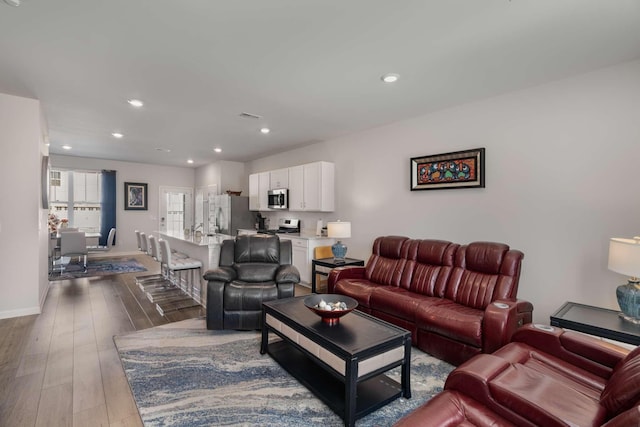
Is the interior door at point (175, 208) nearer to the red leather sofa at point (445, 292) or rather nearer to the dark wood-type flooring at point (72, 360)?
the dark wood-type flooring at point (72, 360)

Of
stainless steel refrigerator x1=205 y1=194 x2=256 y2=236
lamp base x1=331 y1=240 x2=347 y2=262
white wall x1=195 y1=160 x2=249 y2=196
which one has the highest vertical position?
white wall x1=195 y1=160 x2=249 y2=196

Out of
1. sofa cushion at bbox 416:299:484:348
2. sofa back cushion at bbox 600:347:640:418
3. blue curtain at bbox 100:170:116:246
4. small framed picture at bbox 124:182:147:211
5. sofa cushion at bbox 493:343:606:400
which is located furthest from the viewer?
small framed picture at bbox 124:182:147:211

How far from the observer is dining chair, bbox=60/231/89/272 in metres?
6.25

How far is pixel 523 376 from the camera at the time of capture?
1.68m

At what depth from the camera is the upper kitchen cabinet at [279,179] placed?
6375 mm

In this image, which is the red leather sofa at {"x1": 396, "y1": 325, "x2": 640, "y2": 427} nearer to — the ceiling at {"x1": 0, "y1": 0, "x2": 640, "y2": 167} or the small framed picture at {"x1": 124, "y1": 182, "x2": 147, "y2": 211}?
the ceiling at {"x1": 0, "y1": 0, "x2": 640, "y2": 167}

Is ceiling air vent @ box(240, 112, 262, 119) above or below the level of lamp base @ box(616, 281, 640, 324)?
above

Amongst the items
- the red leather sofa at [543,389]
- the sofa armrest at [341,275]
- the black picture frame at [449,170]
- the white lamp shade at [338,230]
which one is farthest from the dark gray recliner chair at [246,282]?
the red leather sofa at [543,389]

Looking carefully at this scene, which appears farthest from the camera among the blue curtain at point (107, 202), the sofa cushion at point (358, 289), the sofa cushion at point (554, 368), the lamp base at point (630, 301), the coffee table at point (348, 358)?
the blue curtain at point (107, 202)

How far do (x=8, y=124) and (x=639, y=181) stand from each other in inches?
260

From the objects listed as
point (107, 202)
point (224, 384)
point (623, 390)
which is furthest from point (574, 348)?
point (107, 202)

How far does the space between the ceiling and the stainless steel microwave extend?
2215mm

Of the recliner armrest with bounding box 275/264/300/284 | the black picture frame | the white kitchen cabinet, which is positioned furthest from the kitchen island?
the black picture frame

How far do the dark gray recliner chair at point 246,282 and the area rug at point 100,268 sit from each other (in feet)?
12.5
